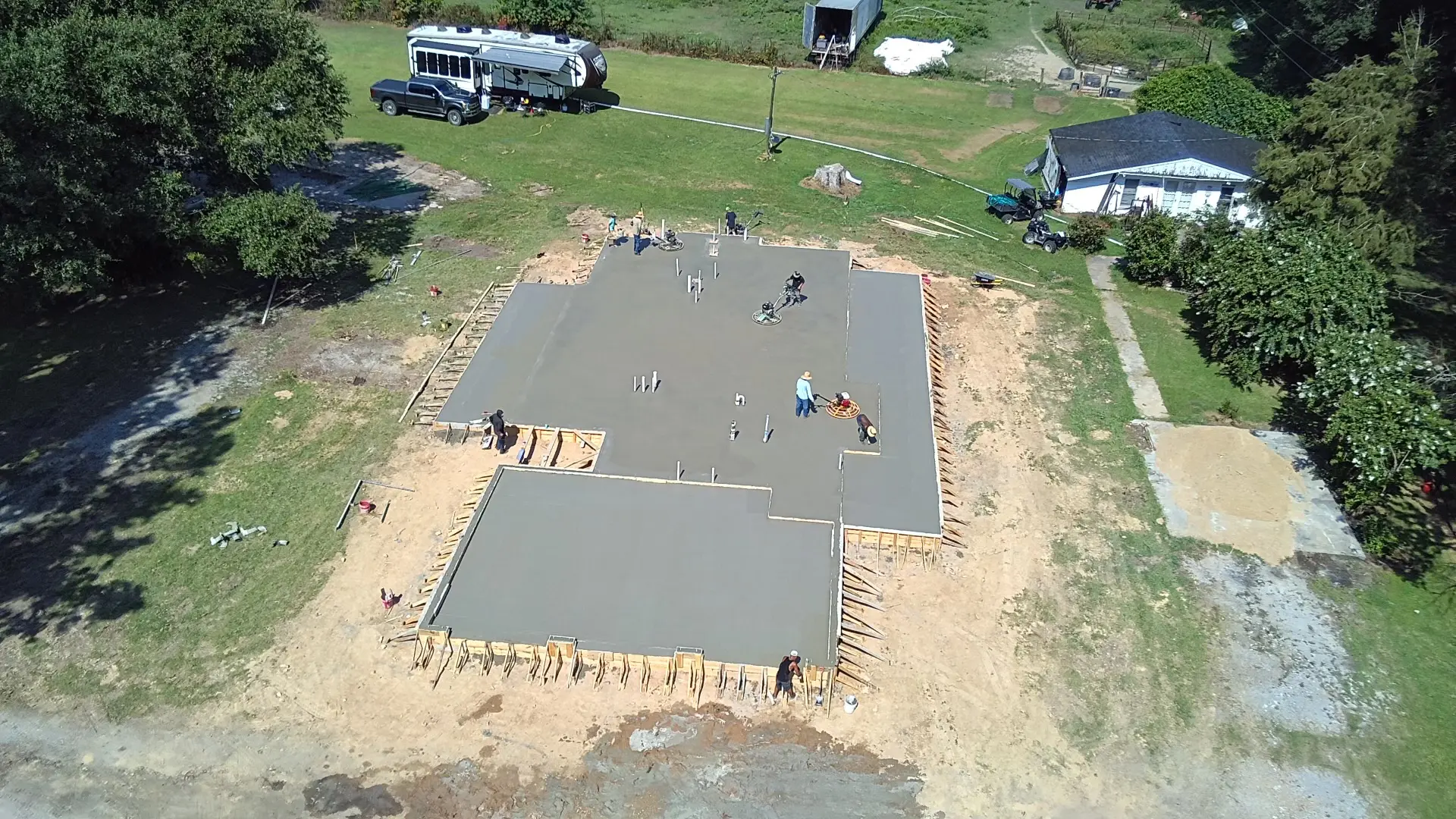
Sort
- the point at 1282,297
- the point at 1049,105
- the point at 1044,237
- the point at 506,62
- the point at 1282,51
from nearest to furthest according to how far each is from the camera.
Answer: the point at 1282,297 < the point at 1044,237 < the point at 506,62 < the point at 1282,51 < the point at 1049,105

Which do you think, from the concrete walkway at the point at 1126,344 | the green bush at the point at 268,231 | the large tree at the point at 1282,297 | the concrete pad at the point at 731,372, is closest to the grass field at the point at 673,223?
the concrete walkway at the point at 1126,344

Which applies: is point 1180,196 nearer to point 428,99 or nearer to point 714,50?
point 714,50

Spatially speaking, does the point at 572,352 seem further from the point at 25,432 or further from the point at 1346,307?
the point at 1346,307

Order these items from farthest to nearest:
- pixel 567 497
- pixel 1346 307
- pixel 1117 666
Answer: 1. pixel 1346 307
2. pixel 567 497
3. pixel 1117 666

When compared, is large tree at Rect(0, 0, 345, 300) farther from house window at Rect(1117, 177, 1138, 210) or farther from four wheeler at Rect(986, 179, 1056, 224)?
house window at Rect(1117, 177, 1138, 210)

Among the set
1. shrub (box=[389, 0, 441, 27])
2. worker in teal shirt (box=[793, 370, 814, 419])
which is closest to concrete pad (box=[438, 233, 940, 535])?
worker in teal shirt (box=[793, 370, 814, 419])

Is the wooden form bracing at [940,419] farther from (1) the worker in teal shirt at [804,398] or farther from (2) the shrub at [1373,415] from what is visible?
(2) the shrub at [1373,415]

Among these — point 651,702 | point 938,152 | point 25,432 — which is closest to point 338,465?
point 25,432

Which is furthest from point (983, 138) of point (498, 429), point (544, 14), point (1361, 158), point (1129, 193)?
point (498, 429)
